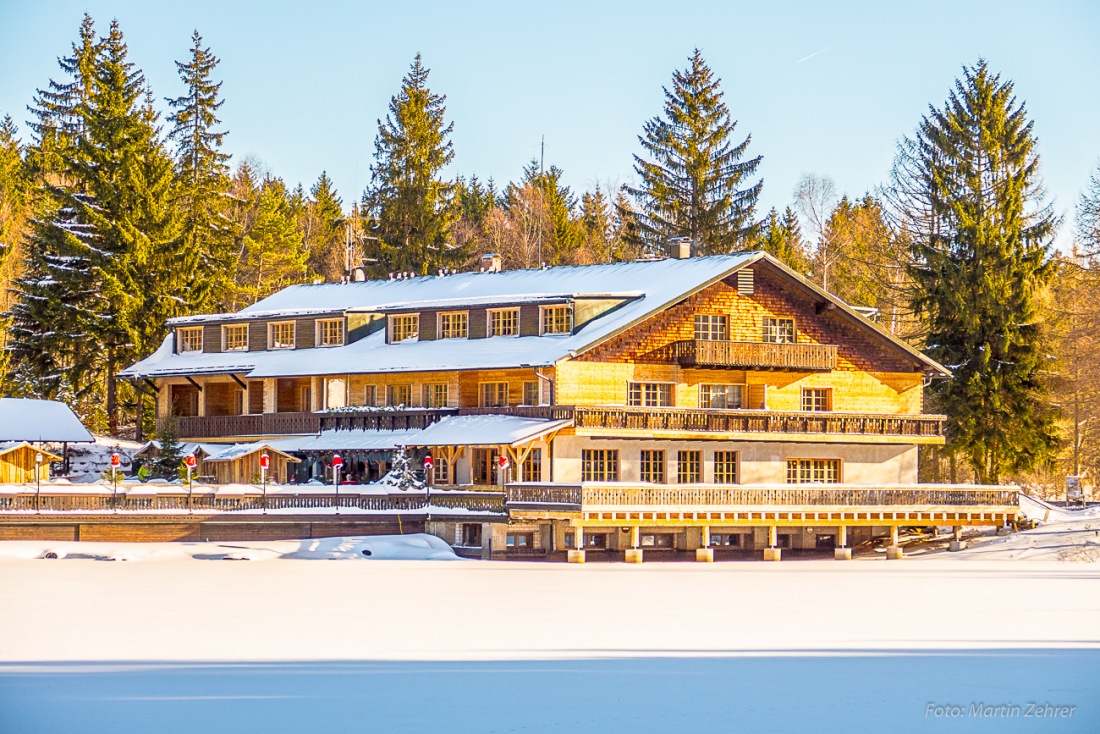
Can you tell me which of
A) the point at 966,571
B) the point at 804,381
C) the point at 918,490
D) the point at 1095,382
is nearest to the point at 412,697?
the point at 966,571

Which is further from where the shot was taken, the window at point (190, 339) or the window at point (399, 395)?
the window at point (190, 339)

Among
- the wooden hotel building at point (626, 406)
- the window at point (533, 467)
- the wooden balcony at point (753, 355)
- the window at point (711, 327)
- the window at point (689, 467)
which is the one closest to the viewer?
the wooden hotel building at point (626, 406)

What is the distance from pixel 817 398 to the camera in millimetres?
52031

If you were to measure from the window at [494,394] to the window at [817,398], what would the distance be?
9.52 m

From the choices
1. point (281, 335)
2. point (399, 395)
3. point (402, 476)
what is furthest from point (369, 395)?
point (402, 476)

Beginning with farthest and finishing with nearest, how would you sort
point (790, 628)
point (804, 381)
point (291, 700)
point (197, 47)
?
point (197, 47) < point (804, 381) < point (790, 628) < point (291, 700)

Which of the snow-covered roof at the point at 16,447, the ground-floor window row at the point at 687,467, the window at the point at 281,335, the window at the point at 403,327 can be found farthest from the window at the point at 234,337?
the ground-floor window row at the point at 687,467

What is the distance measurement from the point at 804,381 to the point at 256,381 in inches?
751

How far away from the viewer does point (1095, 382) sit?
56594mm

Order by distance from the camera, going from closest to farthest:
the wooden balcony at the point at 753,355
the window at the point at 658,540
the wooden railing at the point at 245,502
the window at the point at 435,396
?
the wooden railing at the point at 245,502
the window at the point at 658,540
the wooden balcony at the point at 753,355
the window at the point at 435,396

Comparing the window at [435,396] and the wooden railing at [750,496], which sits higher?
the window at [435,396]

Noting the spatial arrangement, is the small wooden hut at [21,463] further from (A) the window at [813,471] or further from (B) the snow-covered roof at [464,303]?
(A) the window at [813,471]

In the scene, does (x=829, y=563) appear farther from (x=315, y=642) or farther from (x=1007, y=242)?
(x=315, y=642)

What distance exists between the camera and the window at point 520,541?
43750mm
